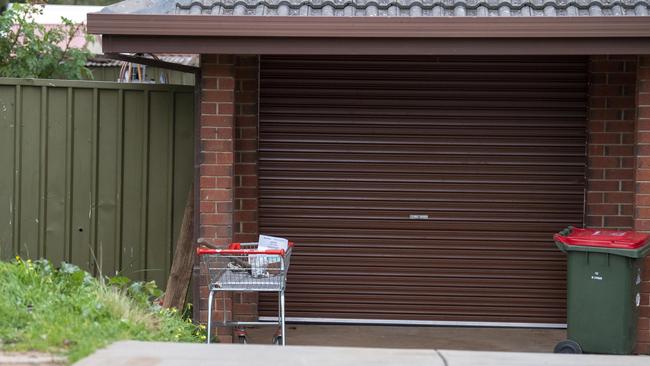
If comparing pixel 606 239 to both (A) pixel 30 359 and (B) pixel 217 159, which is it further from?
(A) pixel 30 359

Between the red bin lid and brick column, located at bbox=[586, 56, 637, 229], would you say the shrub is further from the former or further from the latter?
the red bin lid

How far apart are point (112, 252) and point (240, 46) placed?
2.47 m

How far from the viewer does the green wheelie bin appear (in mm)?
8039

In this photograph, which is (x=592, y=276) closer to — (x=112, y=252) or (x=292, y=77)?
(x=292, y=77)

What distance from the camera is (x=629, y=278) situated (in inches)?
317

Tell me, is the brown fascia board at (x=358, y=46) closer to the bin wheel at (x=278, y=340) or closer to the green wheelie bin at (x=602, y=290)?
the green wheelie bin at (x=602, y=290)

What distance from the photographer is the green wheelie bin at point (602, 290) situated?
8039 mm

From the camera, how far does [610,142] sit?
921 cm

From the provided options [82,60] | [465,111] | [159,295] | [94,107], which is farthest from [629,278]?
[82,60]

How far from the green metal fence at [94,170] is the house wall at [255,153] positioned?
1.73 ft

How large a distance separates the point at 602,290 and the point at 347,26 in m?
2.84

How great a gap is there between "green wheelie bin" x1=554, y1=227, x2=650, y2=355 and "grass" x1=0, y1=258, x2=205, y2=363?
296 cm

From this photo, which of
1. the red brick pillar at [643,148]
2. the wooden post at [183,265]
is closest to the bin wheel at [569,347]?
the red brick pillar at [643,148]

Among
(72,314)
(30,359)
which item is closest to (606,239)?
(72,314)
